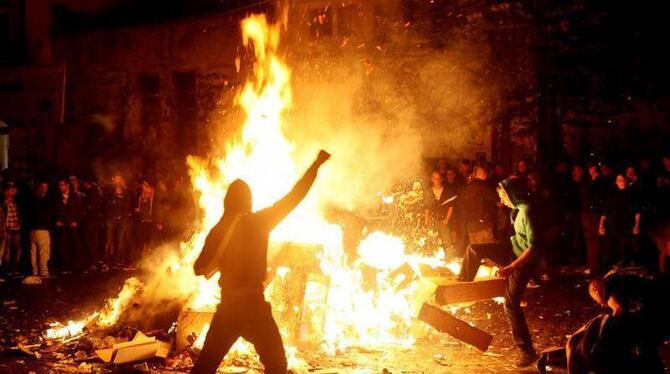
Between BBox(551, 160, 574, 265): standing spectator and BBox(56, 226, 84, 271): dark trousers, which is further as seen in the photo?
BBox(56, 226, 84, 271): dark trousers

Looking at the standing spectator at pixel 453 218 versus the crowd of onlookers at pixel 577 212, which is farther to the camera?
the standing spectator at pixel 453 218

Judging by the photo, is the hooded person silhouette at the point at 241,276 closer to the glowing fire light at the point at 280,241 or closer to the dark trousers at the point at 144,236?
the glowing fire light at the point at 280,241

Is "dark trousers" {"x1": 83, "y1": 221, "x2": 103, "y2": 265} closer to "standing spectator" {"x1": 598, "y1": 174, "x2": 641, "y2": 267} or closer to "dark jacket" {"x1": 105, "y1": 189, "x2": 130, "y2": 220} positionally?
"dark jacket" {"x1": 105, "y1": 189, "x2": 130, "y2": 220}

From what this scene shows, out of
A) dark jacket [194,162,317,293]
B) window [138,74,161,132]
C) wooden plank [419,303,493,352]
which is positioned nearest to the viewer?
dark jacket [194,162,317,293]

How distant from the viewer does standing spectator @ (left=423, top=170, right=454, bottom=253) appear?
13.3 meters

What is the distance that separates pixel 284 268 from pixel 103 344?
2.43 metres

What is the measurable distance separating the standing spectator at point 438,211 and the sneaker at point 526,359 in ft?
20.3

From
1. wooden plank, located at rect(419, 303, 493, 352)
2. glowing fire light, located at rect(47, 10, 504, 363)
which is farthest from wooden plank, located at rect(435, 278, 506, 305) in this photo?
glowing fire light, located at rect(47, 10, 504, 363)

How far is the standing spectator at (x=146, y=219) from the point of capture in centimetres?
1563

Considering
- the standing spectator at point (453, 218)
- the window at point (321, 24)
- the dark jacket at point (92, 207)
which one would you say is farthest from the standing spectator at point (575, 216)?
the dark jacket at point (92, 207)

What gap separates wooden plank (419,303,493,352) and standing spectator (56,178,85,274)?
977 centimetres

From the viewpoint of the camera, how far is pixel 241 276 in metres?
5.07

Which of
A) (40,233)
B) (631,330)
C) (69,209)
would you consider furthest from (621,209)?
(40,233)

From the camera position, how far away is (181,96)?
22.1 m
